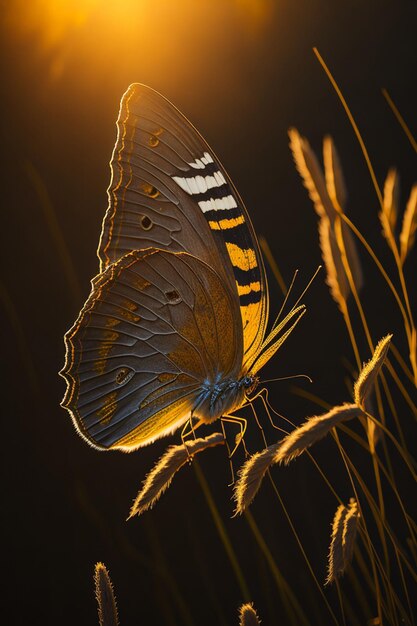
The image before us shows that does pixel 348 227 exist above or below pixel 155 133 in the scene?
below

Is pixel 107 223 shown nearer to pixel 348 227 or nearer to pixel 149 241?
pixel 149 241

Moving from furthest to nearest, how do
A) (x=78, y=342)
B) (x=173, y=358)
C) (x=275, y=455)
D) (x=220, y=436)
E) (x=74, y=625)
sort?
(x=74, y=625)
(x=173, y=358)
(x=78, y=342)
(x=220, y=436)
(x=275, y=455)

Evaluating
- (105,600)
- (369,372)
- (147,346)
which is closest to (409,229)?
(369,372)

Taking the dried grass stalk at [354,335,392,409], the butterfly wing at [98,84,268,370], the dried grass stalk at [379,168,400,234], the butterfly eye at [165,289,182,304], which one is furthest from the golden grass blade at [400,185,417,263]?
the butterfly eye at [165,289,182,304]

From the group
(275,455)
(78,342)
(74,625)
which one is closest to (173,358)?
(78,342)

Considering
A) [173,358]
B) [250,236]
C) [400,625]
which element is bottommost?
[400,625]

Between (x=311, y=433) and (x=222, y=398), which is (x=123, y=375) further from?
(x=311, y=433)

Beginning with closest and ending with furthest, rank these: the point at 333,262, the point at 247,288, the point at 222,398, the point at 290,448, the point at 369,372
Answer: the point at 290,448
the point at 369,372
the point at 333,262
the point at 222,398
the point at 247,288

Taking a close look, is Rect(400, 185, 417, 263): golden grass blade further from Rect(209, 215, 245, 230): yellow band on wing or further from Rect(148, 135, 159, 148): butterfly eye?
Rect(148, 135, 159, 148): butterfly eye
